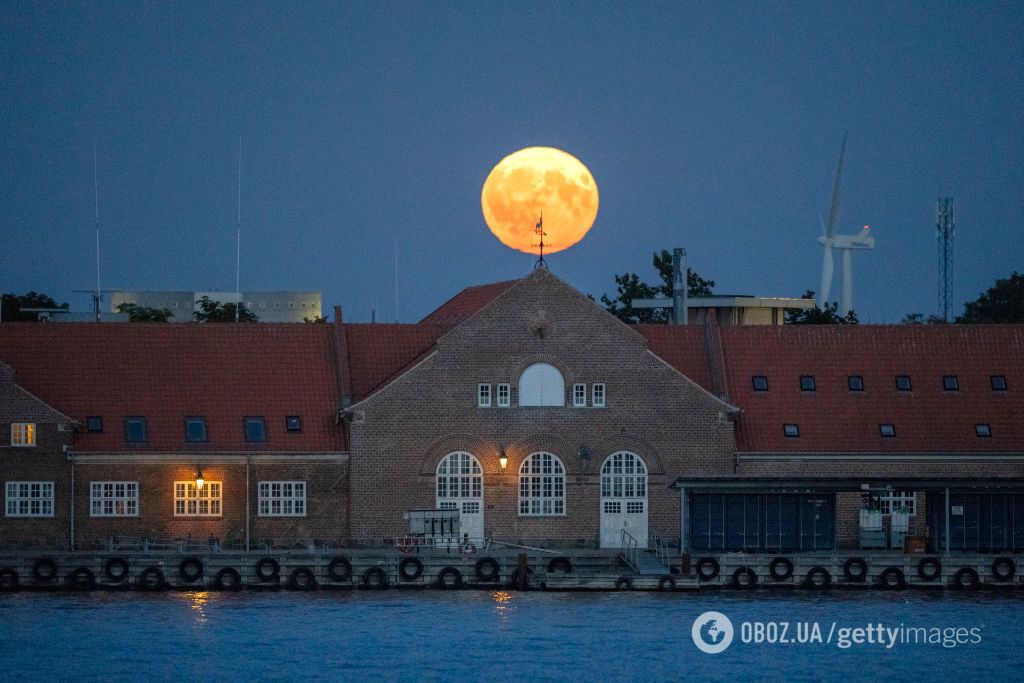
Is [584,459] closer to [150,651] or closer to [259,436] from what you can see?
[259,436]

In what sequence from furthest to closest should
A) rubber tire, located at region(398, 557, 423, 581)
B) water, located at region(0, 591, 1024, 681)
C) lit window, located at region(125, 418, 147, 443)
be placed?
lit window, located at region(125, 418, 147, 443) → rubber tire, located at region(398, 557, 423, 581) → water, located at region(0, 591, 1024, 681)

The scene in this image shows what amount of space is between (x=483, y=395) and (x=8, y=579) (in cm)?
1899

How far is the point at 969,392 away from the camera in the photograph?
91.7 meters

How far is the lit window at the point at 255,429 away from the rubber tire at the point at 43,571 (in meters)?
9.41

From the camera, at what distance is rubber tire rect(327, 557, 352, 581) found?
269 ft

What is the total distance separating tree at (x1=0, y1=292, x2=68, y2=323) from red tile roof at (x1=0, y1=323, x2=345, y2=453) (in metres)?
34.6

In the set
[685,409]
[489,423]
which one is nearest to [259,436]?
[489,423]

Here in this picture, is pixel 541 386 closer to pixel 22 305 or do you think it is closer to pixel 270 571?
pixel 270 571

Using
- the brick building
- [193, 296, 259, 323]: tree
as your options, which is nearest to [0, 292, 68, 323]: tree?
[193, 296, 259, 323]: tree

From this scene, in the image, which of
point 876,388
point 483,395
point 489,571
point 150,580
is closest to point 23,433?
point 150,580

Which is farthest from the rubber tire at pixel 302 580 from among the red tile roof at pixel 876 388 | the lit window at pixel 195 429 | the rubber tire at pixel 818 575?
the red tile roof at pixel 876 388

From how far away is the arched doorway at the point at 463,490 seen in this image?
86.9 metres

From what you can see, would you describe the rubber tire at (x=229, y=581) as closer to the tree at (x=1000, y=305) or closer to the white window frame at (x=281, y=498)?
the white window frame at (x=281, y=498)

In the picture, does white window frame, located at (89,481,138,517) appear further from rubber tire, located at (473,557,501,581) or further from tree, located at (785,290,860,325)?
tree, located at (785,290,860,325)
